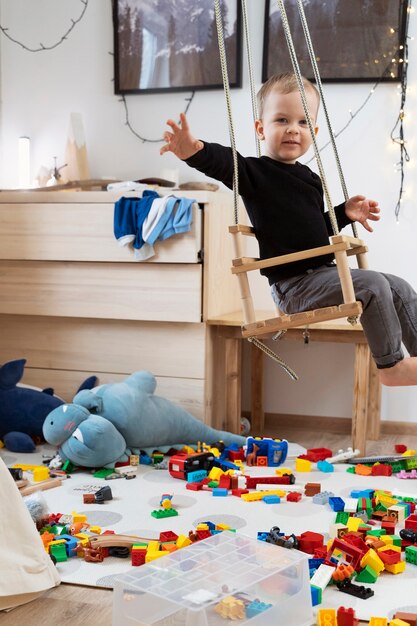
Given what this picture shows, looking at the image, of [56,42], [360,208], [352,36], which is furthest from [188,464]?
[56,42]

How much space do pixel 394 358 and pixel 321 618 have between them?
27.5 inches

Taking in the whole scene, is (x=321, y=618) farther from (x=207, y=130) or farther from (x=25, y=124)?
(x=25, y=124)

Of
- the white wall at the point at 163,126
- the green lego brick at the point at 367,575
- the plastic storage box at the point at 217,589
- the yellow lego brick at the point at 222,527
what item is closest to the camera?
the plastic storage box at the point at 217,589

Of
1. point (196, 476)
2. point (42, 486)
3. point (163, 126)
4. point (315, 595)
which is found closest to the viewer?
point (315, 595)

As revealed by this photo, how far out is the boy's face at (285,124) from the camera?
2135 mm

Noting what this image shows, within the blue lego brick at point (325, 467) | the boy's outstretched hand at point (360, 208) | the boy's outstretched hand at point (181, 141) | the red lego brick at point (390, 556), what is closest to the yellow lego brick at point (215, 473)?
the blue lego brick at point (325, 467)

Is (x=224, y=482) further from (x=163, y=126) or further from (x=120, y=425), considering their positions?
(x=163, y=126)

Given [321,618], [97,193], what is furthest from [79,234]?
[321,618]

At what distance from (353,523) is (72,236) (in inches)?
73.4

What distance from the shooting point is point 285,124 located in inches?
85.6

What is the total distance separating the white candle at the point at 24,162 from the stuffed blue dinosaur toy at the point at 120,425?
1243mm

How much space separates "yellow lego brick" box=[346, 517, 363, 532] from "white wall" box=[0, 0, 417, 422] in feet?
4.51

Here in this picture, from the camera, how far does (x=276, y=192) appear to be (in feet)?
7.16

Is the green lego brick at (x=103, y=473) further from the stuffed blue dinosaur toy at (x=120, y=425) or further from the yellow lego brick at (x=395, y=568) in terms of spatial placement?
the yellow lego brick at (x=395, y=568)
